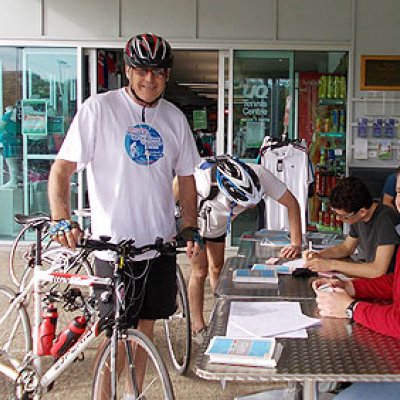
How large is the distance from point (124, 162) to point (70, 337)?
80cm

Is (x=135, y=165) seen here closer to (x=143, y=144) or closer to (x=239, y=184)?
(x=143, y=144)

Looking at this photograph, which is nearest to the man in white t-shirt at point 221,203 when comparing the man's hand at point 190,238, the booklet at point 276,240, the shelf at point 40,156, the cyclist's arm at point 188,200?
the booklet at point 276,240

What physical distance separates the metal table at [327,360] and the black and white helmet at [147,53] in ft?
3.31

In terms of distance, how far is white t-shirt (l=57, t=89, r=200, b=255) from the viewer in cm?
254

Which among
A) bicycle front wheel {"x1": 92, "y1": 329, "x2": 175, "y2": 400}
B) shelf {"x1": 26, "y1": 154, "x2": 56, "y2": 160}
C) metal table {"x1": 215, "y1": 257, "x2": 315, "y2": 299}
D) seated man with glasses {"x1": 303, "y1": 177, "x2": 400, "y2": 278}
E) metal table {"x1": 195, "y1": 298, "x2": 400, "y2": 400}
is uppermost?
shelf {"x1": 26, "y1": 154, "x2": 56, "y2": 160}

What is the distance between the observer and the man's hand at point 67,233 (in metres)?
2.21

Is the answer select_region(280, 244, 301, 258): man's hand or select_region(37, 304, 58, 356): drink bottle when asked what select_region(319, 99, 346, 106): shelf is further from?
select_region(37, 304, 58, 356): drink bottle

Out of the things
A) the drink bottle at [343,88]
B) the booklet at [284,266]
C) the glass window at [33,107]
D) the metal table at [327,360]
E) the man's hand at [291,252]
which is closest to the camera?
the metal table at [327,360]

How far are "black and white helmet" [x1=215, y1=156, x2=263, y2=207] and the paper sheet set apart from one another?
0.99 metres

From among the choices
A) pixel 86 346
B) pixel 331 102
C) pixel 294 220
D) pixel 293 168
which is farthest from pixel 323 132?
pixel 86 346

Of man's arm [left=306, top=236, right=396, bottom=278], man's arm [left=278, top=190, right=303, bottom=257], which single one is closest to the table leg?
man's arm [left=306, top=236, right=396, bottom=278]

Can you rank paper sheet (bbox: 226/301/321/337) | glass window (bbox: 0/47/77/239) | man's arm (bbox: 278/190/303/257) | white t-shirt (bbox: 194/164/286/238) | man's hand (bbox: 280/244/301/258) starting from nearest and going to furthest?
1. paper sheet (bbox: 226/301/321/337)
2. man's hand (bbox: 280/244/301/258)
3. man's arm (bbox: 278/190/303/257)
4. white t-shirt (bbox: 194/164/286/238)
5. glass window (bbox: 0/47/77/239)

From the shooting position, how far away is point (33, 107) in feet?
26.5

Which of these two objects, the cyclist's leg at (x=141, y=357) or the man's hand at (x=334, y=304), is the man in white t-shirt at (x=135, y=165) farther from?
the man's hand at (x=334, y=304)
